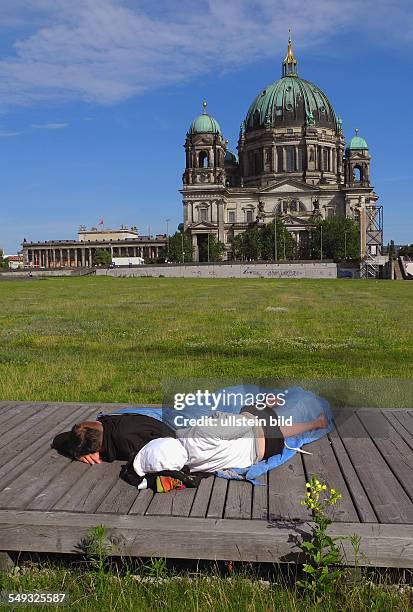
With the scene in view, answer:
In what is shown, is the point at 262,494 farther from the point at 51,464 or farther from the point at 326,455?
the point at 51,464

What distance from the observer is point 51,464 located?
5.27 meters

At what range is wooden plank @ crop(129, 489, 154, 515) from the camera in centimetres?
431

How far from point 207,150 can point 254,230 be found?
18978mm

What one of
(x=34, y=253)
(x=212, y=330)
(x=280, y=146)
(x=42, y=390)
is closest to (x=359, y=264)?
(x=280, y=146)

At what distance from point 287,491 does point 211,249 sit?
106920mm

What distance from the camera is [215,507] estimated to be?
4.37 metres

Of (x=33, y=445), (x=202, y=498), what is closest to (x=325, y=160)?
(x=33, y=445)

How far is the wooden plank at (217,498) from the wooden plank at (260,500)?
0.22 m

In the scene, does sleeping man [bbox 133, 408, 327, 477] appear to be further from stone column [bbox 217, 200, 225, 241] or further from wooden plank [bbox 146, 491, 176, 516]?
stone column [bbox 217, 200, 225, 241]

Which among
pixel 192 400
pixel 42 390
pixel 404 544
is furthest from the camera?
pixel 42 390

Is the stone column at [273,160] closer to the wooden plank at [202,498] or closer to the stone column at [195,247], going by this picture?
the stone column at [195,247]

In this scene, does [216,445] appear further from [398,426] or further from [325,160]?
[325,160]

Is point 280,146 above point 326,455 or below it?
above

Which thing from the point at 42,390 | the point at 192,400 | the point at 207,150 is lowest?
the point at 42,390
